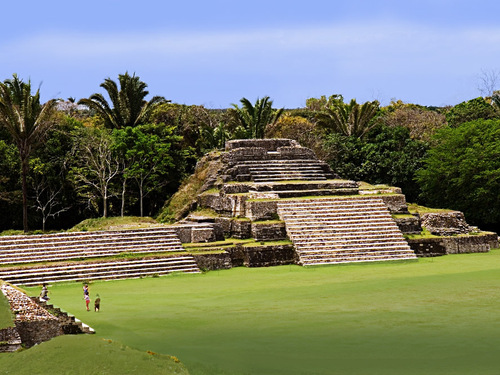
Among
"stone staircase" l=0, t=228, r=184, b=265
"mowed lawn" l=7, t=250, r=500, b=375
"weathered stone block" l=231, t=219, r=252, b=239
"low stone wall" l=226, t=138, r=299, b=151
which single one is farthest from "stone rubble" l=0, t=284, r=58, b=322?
"low stone wall" l=226, t=138, r=299, b=151

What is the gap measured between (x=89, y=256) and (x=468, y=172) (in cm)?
1645

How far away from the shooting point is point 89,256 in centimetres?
1938

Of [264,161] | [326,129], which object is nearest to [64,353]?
[264,161]

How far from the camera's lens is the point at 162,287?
16734 mm

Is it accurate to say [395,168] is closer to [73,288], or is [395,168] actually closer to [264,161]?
[264,161]

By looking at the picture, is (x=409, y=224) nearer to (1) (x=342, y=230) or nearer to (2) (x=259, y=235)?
(1) (x=342, y=230)

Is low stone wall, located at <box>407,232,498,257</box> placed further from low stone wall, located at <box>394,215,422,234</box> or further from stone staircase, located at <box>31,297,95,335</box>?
stone staircase, located at <box>31,297,95,335</box>

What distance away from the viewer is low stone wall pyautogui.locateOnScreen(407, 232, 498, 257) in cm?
2211

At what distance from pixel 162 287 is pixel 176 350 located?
6.62 metres

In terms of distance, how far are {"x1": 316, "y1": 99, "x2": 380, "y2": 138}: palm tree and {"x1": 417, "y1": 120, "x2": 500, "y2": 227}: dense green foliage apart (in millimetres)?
5562

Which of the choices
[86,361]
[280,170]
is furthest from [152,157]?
[86,361]

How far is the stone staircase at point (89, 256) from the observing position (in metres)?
18.0

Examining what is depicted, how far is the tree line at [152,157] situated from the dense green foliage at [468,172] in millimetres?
43

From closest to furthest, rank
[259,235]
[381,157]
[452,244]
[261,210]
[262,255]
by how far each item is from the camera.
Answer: [262,255], [259,235], [261,210], [452,244], [381,157]
